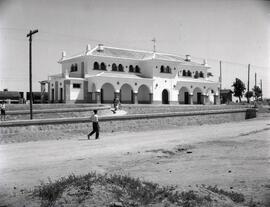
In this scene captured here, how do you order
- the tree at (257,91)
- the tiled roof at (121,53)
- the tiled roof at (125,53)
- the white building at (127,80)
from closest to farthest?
the white building at (127,80) → the tiled roof at (121,53) → the tiled roof at (125,53) → the tree at (257,91)

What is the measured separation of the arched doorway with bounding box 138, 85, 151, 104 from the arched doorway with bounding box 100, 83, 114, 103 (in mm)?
4621

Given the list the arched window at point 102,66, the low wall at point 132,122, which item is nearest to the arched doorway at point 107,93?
the arched window at point 102,66

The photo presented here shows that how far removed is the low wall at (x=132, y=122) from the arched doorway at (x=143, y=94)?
41.4ft

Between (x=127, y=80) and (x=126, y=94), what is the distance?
2501 millimetres

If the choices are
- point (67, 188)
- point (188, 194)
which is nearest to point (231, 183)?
point (188, 194)

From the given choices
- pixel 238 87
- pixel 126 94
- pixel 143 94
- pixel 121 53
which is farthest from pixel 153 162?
pixel 238 87

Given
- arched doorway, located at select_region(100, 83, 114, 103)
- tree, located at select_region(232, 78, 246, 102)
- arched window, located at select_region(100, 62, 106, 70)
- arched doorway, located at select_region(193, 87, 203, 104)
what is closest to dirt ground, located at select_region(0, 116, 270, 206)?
arched doorway, located at select_region(100, 83, 114, 103)

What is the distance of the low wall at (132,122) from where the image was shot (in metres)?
18.4

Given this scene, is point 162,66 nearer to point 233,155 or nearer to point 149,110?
point 149,110

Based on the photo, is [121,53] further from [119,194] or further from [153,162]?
[119,194]

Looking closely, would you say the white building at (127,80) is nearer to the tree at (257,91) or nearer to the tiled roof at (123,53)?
the tiled roof at (123,53)

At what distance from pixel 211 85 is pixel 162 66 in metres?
9.70

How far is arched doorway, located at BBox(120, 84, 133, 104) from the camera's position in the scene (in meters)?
42.4

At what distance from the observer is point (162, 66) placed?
45.5 meters
